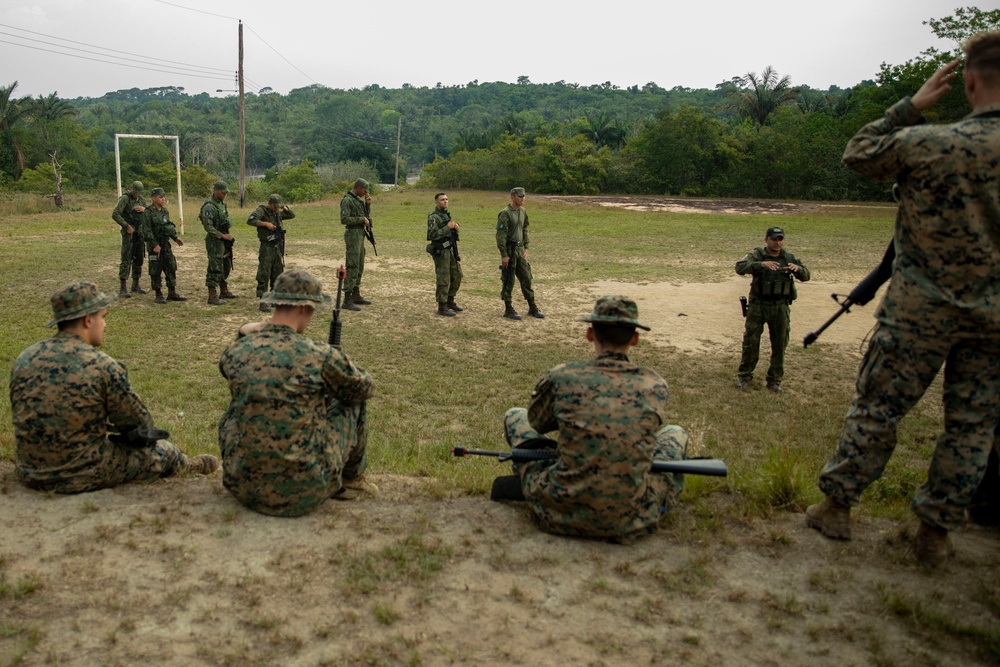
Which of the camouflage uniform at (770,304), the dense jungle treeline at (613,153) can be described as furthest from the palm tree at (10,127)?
the camouflage uniform at (770,304)

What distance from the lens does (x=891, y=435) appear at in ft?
12.0

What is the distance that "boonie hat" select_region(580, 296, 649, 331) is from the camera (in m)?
4.00

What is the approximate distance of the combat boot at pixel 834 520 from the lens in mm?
4016

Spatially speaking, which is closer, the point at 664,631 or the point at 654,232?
the point at 664,631

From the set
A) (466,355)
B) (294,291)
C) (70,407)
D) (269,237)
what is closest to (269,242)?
(269,237)

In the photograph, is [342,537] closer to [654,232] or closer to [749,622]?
[749,622]

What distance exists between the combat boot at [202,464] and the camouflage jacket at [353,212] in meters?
7.63

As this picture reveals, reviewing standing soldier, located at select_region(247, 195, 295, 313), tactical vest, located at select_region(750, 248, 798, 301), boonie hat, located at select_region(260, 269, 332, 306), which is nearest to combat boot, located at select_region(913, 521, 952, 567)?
boonie hat, located at select_region(260, 269, 332, 306)

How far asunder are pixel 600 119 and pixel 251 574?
213 ft

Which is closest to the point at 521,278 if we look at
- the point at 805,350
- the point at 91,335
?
the point at 805,350

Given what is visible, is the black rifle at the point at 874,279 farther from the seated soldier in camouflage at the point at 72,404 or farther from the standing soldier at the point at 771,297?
the standing soldier at the point at 771,297

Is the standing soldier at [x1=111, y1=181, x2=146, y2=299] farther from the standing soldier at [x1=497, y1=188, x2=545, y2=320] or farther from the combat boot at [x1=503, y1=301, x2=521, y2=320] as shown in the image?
the combat boot at [x1=503, y1=301, x2=521, y2=320]

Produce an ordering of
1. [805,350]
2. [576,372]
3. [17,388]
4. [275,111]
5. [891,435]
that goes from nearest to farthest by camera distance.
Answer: [891,435], [576,372], [17,388], [805,350], [275,111]

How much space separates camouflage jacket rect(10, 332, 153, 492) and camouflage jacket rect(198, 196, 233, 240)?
8340mm
